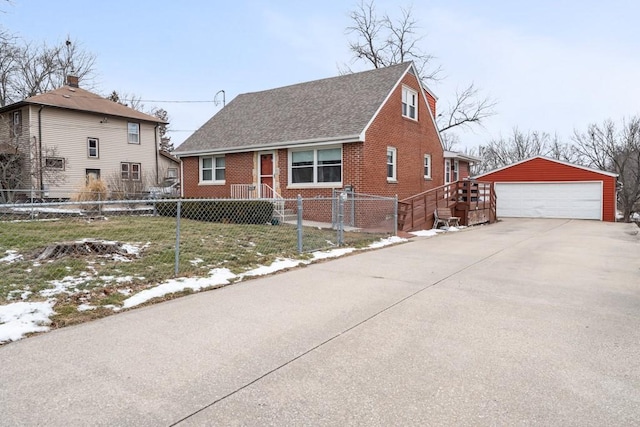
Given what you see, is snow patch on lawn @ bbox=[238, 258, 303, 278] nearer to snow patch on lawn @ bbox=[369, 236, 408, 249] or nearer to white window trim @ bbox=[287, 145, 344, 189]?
snow patch on lawn @ bbox=[369, 236, 408, 249]

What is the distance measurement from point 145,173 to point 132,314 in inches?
1079

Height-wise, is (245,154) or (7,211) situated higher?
(245,154)

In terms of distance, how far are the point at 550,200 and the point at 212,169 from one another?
62.4 feet

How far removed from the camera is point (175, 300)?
5.52 m

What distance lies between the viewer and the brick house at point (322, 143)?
15.0 meters

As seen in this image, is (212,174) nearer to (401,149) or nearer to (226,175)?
(226,175)

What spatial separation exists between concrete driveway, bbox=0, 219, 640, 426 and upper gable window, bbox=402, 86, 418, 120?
12700 millimetres

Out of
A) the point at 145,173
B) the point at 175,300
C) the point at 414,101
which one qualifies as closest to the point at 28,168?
the point at 145,173

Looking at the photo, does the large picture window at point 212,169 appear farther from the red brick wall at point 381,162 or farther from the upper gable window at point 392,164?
the upper gable window at point 392,164

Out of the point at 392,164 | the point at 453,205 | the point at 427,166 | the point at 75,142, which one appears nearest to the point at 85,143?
the point at 75,142

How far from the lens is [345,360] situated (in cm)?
359

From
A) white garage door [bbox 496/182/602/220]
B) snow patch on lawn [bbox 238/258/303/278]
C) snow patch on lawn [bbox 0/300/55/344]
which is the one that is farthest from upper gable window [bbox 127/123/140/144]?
snow patch on lawn [bbox 0/300/55/344]

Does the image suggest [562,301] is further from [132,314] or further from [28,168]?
[28,168]

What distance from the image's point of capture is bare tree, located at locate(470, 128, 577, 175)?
5183 centimetres
